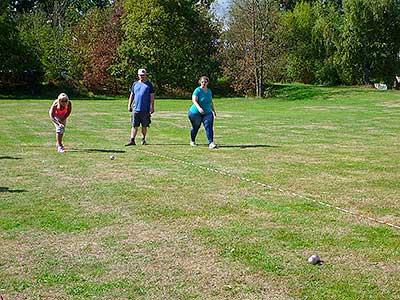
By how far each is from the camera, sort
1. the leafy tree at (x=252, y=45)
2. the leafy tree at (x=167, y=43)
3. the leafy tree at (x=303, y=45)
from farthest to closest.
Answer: the leafy tree at (x=303, y=45) → the leafy tree at (x=167, y=43) → the leafy tree at (x=252, y=45)

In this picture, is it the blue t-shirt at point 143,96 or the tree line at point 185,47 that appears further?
the tree line at point 185,47

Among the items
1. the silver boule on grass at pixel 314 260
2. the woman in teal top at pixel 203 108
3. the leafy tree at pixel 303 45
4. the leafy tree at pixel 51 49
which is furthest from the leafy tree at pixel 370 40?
the silver boule on grass at pixel 314 260

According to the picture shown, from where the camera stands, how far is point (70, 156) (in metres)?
12.3

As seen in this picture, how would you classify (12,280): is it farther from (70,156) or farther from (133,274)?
(70,156)

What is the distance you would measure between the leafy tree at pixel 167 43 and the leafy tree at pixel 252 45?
1981 mm

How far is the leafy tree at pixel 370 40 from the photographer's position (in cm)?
4497

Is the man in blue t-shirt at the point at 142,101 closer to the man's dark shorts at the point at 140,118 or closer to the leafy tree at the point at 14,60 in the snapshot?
the man's dark shorts at the point at 140,118

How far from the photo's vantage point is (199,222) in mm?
6758

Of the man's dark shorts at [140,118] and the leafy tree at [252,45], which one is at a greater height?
the leafy tree at [252,45]

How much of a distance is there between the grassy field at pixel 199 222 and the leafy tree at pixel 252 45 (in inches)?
1099

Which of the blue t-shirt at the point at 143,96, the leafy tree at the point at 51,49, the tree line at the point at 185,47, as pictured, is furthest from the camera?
the leafy tree at the point at 51,49

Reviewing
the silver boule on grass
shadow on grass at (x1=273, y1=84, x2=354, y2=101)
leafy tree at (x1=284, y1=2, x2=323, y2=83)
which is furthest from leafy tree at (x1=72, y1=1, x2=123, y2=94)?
the silver boule on grass

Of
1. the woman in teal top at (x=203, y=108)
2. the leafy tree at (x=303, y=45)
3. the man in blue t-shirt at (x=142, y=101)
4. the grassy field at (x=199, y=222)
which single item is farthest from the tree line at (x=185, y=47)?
the grassy field at (x=199, y=222)

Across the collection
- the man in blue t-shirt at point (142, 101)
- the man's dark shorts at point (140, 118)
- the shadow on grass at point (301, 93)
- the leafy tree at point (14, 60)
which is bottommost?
the shadow on grass at point (301, 93)
